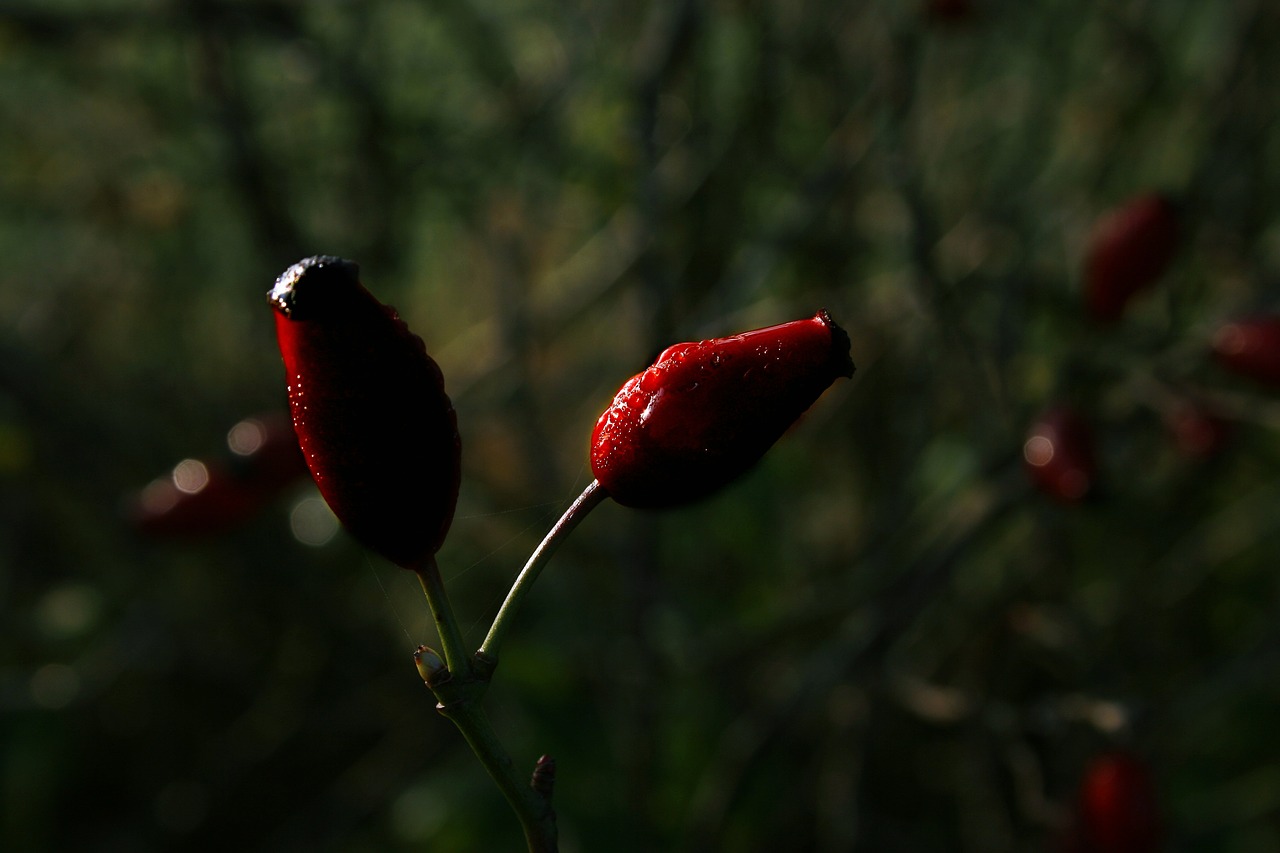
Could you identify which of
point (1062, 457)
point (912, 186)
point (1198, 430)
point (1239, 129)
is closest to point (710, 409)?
point (1062, 457)

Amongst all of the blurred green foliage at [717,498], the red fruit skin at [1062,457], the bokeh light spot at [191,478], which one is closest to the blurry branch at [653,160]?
the blurred green foliage at [717,498]

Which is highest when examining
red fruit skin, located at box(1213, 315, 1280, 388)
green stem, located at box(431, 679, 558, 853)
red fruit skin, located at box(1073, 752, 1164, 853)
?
green stem, located at box(431, 679, 558, 853)

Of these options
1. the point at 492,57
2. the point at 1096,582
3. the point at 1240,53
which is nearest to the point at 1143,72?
the point at 1240,53

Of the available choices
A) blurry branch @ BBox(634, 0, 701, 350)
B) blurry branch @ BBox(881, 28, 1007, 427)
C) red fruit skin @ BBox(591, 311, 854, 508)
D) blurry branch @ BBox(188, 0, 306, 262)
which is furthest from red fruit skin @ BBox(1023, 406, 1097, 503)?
blurry branch @ BBox(188, 0, 306, 262)

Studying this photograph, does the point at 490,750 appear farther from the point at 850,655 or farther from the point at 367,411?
Result: the point at 850,655

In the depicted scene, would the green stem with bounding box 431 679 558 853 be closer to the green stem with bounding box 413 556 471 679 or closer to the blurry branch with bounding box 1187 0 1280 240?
the green stem with bounding box 413 556 471 679

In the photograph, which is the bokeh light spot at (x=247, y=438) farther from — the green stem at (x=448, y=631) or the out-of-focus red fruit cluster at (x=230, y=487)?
the green stem at (x=448, y=631)
